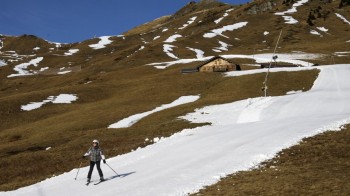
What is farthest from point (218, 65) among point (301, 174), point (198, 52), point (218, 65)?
point (301, 174)

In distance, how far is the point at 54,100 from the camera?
85.3m

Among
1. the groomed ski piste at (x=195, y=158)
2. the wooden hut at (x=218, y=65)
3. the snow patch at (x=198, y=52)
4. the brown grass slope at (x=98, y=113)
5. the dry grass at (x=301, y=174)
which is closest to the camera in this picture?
the dry grass at (x=301, y=174)

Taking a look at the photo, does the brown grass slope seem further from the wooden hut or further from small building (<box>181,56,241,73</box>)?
the wooden hut

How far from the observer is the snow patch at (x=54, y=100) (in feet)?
262

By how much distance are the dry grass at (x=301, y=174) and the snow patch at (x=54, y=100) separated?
61905 millimetres

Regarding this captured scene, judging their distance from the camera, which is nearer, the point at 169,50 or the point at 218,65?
the point at 218,65

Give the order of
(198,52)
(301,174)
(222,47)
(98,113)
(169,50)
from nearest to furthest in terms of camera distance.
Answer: (301,174) → (98,113) → (198,52) → (169,50) → (222,47)

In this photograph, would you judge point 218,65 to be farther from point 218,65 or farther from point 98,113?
point 98,113

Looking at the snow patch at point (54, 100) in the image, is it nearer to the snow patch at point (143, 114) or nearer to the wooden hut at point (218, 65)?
the snow patch at point (143, 114)

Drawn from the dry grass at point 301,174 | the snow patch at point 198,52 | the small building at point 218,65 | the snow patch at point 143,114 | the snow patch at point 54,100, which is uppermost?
the snow patch at point 198,52

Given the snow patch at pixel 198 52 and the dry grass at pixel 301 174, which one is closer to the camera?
the dry grass at pixel 301 174

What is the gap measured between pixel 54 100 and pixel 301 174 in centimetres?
7048

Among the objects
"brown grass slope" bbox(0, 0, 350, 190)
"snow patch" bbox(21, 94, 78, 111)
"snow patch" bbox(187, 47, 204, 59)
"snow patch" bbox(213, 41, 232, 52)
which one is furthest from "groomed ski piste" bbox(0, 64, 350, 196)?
"snow patch" bbox(213, 41, 232, 52)

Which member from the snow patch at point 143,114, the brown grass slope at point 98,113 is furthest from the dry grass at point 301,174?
the snow patch at point 143,114
